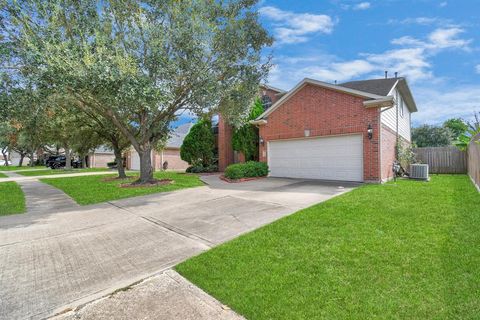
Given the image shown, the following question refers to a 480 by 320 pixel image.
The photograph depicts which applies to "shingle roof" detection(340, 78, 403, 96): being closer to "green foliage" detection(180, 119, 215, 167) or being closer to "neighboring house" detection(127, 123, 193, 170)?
"green foliage" detection(180, 119, 215, 167)

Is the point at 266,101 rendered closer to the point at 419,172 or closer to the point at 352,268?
the point at 419,172

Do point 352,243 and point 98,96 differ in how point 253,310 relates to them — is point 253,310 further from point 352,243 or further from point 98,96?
point 98,96

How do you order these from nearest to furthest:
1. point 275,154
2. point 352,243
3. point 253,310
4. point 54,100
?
point 253,310
point 352,243
point 54,100
point 275,154

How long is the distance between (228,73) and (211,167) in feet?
33.4

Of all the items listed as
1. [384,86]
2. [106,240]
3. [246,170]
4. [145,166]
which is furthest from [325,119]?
[106,240]

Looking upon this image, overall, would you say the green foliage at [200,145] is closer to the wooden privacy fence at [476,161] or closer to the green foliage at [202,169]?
the green foliage at [202,169]

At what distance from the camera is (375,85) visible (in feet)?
43.3

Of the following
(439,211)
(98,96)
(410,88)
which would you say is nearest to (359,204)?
(439,211)

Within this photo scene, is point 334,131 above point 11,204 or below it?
above

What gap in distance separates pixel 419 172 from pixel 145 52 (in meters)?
12.4

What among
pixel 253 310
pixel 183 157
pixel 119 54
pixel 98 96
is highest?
pixel 119 54

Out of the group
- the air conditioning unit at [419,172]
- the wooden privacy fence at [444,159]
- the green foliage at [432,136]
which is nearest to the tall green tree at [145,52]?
the air conditioning unit at [419,172]

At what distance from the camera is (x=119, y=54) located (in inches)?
337

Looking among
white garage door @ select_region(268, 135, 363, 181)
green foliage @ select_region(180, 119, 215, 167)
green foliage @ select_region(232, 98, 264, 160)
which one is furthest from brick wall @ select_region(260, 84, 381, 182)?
green foliage @ select_region(180, 119, 215, 167)
